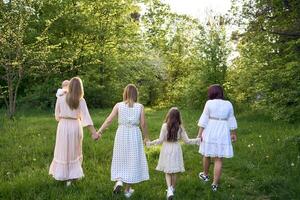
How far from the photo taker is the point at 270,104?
13711 millimetres

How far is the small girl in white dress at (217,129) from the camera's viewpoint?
8852 mm

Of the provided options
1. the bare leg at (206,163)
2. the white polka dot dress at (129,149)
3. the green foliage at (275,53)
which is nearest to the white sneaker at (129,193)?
the white polka dot dress at (129,149)

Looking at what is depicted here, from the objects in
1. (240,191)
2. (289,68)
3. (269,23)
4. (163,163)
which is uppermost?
(269,23)

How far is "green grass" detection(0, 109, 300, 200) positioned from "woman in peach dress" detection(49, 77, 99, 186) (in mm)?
264

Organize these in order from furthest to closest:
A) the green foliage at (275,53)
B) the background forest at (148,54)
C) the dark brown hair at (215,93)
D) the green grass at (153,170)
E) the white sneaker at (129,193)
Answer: the background forest at (148,54) < the green foliage at (275,53) < the dark brown hair at (215,93) < the green grass at (153,170) < the white sneaker at (129,193)

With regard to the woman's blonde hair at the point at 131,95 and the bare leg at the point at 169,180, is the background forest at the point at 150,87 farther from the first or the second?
the woman's blonde hair at the point at 131,95

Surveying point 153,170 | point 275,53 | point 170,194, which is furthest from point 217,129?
point 275,53

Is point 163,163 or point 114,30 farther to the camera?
point 114,30

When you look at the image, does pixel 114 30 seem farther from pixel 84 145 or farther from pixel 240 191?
pixel 240 191

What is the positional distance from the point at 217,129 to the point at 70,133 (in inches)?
109

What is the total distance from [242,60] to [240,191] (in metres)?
13.3

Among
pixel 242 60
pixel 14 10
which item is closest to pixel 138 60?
pixel 242 60

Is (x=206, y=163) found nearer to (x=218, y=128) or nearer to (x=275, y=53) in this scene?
(x=218, y=128)

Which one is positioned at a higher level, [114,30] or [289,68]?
[114,30]
